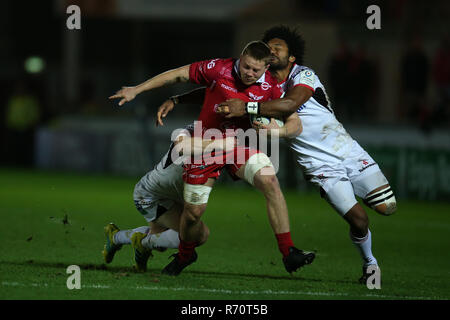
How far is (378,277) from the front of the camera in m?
7.94

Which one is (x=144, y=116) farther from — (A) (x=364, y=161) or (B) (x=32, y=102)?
(A) (x=364, y=161)

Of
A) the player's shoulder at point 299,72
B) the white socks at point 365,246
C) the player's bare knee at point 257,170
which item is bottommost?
the white socks at point 365,246

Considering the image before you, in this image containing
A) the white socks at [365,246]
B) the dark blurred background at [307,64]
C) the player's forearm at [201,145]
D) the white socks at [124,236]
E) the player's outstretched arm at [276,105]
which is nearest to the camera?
the player's outstretched arm at [276,105]

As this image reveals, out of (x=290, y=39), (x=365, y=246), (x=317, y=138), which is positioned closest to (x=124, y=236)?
(x=317, y=138)

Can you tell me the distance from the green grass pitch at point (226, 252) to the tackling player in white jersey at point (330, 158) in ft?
2.04

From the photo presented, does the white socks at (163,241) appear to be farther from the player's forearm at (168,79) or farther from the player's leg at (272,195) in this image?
the player's forearm at (168,79)

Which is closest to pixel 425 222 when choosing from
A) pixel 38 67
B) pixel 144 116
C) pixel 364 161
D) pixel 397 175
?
pixel 397 175

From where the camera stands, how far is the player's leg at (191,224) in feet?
24.9

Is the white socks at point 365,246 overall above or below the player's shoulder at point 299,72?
below

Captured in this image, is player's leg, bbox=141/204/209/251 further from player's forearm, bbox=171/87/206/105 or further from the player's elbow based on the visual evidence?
the player's elbow

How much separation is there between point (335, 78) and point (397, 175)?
2.92m

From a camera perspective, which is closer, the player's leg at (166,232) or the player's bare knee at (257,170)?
the player's bare knee at (257,170)

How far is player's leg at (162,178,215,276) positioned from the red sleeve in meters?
→ 0.89

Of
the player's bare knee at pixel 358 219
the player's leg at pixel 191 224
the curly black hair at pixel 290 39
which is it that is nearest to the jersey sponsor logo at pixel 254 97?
the curly black hair at pixel 290 39
